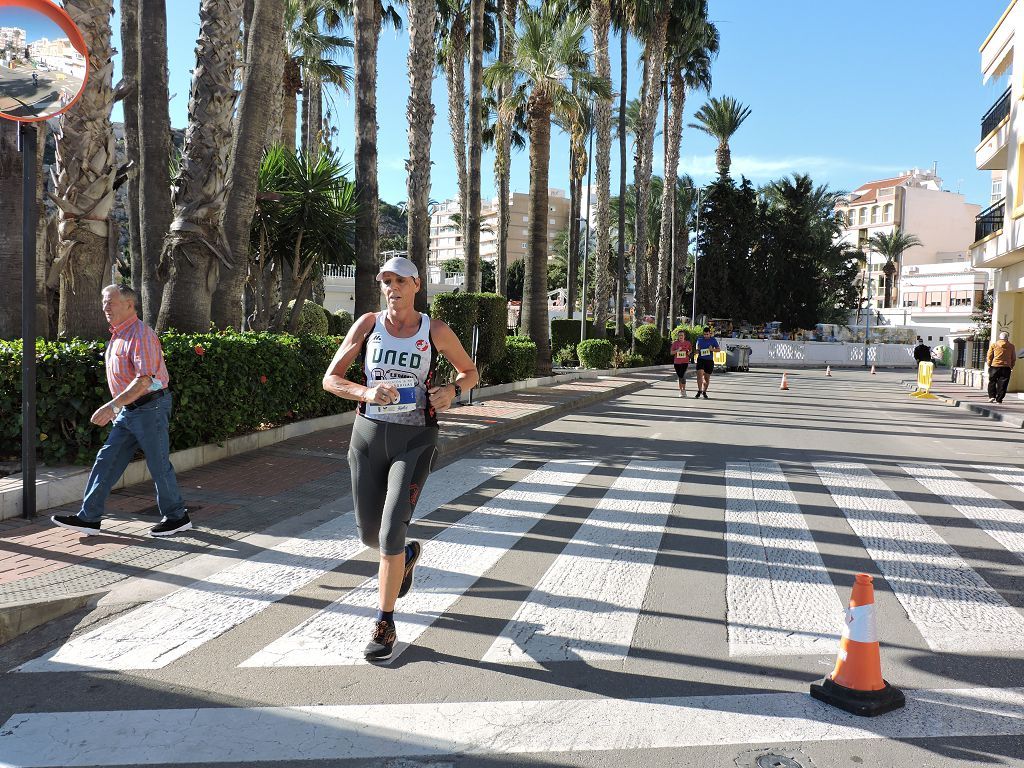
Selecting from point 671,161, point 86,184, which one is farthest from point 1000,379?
point 671,161

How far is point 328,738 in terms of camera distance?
324cm

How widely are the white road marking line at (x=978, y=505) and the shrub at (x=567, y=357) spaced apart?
22038 millimetres

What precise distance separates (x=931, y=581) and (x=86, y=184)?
938 cm

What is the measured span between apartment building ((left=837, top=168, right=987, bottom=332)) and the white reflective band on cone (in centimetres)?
8649

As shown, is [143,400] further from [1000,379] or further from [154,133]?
[1000,379]

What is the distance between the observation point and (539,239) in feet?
75.0

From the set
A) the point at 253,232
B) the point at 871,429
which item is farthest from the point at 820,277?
the point at 253,232

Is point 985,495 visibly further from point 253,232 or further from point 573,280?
point 573,280

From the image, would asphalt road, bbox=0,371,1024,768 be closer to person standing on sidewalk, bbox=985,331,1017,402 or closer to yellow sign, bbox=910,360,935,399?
person standing on sidewalk, bbox=985,331,1017,402

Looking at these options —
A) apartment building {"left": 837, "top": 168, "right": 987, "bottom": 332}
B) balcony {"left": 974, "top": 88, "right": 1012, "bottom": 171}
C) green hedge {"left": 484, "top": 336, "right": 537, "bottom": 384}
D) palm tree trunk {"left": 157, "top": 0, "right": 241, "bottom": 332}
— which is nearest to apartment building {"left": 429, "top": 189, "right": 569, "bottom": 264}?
apartment building {"left": 837, "top": 168, "right": 987, "bottom": 332}

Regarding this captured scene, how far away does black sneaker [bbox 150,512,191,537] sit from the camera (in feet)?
19.6

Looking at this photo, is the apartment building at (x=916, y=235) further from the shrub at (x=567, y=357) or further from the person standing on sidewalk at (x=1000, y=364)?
the person standing on sidewalk at (x=1000, y=364)

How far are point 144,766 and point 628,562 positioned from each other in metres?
3.53

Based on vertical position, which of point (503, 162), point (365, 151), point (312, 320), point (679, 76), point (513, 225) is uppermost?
point (513, 225)
